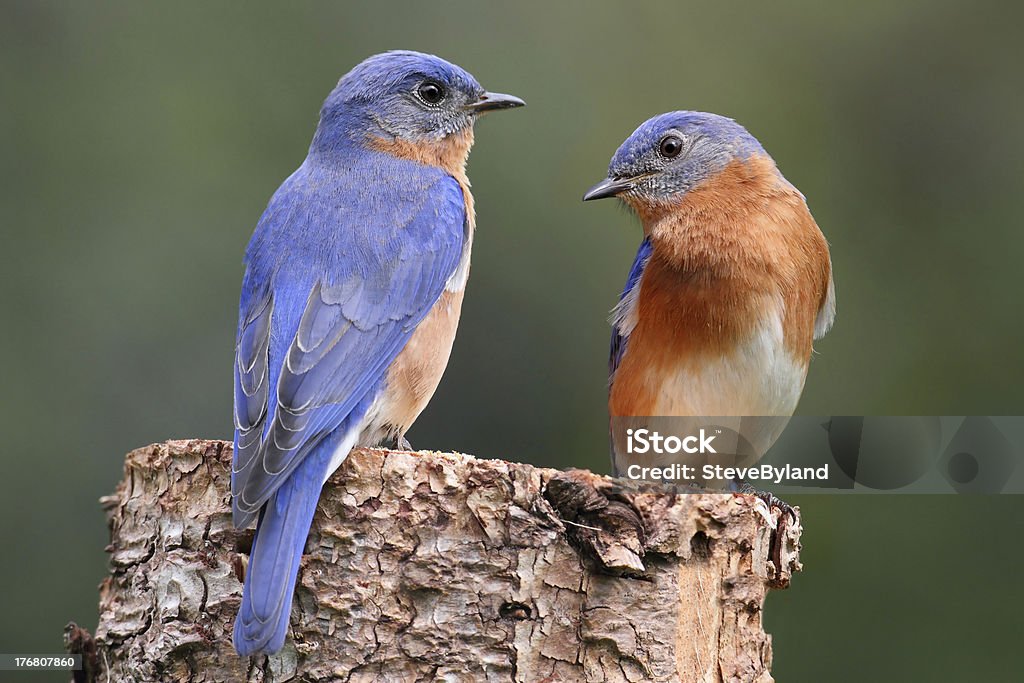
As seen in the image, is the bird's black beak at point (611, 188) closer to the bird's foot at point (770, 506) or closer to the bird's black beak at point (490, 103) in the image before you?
the bird's black beak at point (490, 103)

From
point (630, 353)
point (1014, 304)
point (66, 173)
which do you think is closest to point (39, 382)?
point (66, 173)

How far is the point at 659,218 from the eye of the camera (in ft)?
18.9

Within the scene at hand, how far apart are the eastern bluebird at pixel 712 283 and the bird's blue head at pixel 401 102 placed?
2.32 ft

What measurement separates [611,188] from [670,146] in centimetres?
32

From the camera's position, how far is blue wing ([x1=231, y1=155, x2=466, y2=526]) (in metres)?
4.23

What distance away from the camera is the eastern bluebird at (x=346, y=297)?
403 cm

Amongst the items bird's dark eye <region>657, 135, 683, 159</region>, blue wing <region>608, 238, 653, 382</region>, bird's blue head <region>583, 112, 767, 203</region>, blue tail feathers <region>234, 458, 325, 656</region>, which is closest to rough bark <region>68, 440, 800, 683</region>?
blue tail feathers <region>234, 458, 325, 656</region>

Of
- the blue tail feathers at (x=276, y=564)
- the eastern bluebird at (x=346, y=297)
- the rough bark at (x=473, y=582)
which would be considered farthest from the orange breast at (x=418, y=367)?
the blue tail feathers at (x=276, y=564)

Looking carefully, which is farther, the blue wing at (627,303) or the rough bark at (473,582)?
the blue wing at (627,303)

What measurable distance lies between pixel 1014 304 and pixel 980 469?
8.67 ft

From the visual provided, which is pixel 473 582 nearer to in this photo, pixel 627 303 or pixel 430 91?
pixel 627 303

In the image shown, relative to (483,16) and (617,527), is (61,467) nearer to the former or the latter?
(483,16)

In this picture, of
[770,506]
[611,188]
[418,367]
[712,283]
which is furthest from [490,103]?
[770,506]

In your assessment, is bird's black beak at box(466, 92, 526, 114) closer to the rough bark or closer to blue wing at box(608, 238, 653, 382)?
blue wing at box(608, 238, 653, 382)
